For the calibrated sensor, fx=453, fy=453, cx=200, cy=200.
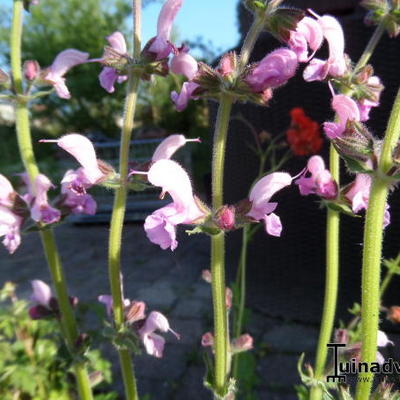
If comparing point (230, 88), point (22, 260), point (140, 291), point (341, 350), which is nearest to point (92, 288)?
point (140, 291)

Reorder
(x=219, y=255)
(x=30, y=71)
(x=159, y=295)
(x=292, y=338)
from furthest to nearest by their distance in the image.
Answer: (x=159, y=295), (x=292, y=338), (x=30, y=71), (x=219, y=255)

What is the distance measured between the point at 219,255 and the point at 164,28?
1.12ft

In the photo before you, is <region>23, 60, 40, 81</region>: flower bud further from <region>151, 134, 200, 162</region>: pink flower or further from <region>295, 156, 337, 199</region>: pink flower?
<region>295, 156, 337, 199</region>: pink flower

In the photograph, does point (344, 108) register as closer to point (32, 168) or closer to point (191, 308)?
point (32, 168)

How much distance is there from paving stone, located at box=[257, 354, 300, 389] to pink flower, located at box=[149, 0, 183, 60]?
47.6 inches

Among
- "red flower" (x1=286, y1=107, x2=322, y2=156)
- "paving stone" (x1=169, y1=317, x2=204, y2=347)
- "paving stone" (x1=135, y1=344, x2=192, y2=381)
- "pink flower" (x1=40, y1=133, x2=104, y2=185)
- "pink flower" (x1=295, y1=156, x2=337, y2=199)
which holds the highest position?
"red flower" (x1=286, y1=107, x2=322, y2=156)

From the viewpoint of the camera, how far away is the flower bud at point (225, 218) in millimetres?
516

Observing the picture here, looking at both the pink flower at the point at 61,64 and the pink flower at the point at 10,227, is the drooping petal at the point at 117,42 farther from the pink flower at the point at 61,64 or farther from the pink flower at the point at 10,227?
the pink flower at the point at 10,227

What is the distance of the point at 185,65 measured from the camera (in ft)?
1.89

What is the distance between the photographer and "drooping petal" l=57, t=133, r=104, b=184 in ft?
2.15

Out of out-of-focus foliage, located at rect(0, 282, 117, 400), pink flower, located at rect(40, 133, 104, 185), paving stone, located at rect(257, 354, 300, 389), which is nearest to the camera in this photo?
pink flower, located at rect(40, 133, 104, 185)

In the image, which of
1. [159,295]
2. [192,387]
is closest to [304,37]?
[192,387]

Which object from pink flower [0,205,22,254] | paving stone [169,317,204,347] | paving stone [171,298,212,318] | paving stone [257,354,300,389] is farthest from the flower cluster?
paving stone [171,298,212,318]

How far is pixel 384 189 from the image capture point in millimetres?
450
